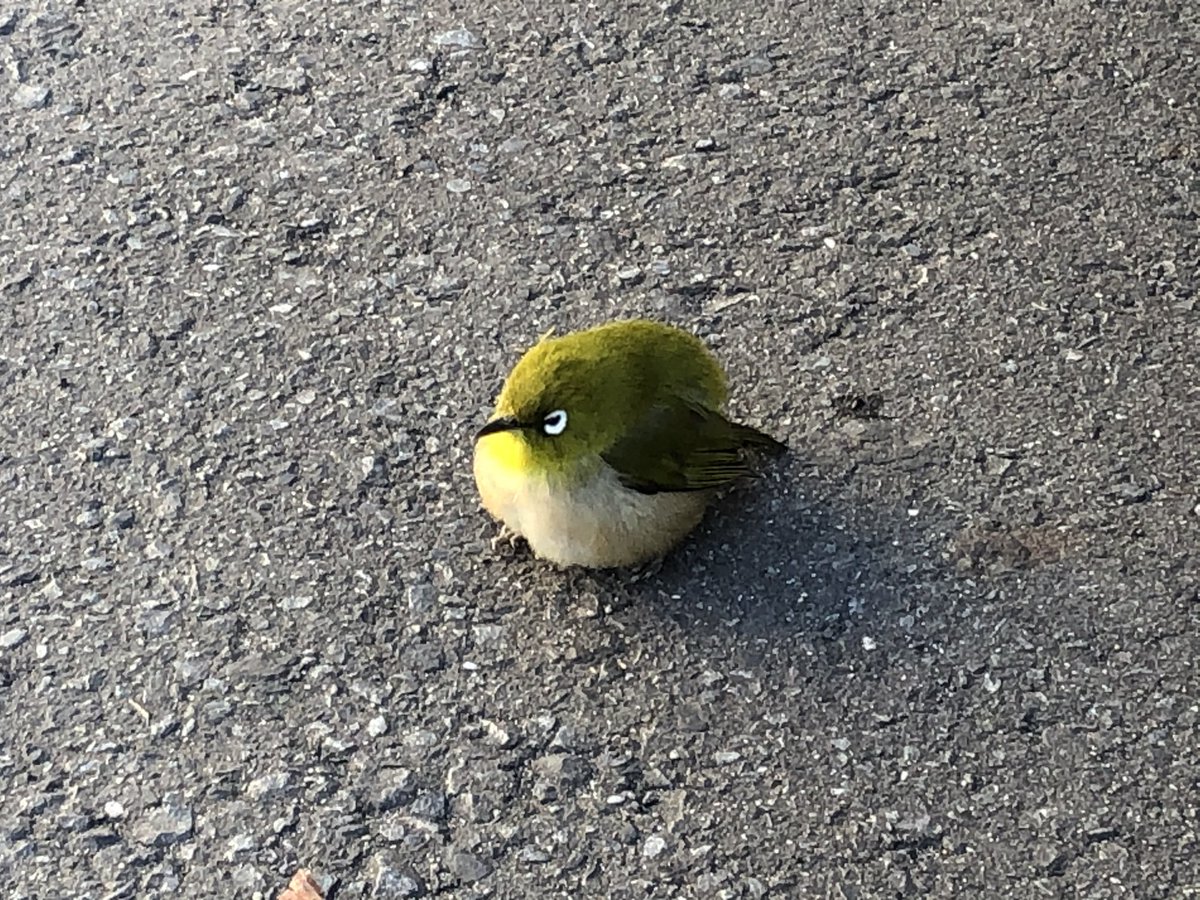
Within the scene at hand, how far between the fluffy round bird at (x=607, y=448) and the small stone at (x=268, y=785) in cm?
71

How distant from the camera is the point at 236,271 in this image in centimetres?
414

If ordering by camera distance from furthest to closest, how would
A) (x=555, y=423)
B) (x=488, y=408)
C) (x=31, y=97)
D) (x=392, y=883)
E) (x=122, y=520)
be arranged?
1. (x=31, y=97)
2. (x=488, y=408)
3. (x=122, y=520)
4. (x=555, y=423)
5. (x=392, y=883)

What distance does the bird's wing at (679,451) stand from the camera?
3.32 meters

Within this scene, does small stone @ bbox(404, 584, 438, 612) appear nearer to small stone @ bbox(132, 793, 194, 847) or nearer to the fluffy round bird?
the fluffy round bird

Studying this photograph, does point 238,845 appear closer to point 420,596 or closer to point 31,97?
point 420,596

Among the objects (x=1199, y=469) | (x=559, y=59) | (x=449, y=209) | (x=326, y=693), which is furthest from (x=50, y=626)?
(x=1199, y=469)

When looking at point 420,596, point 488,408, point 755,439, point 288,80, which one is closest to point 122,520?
point 420,596

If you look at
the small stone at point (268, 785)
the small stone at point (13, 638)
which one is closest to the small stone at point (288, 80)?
the small stone at point (13, 638)

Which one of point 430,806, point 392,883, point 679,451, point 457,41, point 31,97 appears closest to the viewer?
point 392,883

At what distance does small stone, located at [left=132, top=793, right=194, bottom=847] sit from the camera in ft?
10.1

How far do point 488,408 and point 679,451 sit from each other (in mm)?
632

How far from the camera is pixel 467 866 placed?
3.03 meters

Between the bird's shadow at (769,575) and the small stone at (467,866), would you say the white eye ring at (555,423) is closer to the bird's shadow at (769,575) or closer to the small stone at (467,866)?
the bird's shadow at (769,575)

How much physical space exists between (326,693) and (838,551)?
1.14 meters
